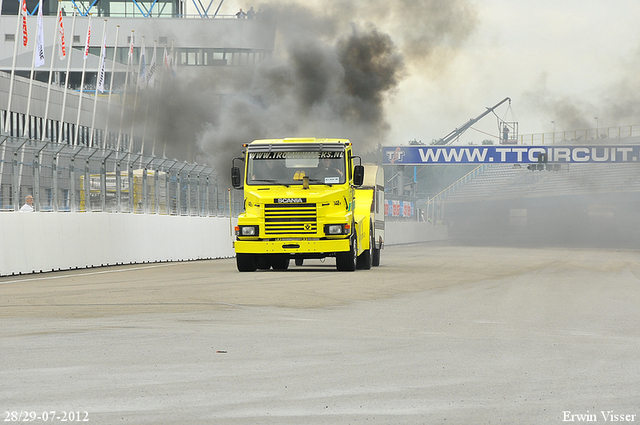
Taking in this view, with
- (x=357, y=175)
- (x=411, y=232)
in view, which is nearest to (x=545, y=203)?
(x=411, y=232)

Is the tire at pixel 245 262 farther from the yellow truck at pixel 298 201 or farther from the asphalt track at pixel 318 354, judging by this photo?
the asphalt track at pixel 318 354

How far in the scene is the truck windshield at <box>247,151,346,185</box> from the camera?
67.2ft

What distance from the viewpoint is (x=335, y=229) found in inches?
788

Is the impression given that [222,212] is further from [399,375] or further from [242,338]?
[399,375]

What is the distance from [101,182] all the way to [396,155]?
42.8 m

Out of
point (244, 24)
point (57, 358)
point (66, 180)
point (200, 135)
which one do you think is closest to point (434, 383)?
point (57, 358)

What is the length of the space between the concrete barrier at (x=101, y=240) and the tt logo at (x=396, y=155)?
33.8 meters

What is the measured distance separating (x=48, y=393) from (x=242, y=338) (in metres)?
3.13

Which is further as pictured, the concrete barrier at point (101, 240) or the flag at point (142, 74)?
Result: the flag at point (142, 74)

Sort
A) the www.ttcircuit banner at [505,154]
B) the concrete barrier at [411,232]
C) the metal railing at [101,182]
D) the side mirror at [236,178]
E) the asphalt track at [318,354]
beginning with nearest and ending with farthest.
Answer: the asphalt track at [318,354], the metal railing at [101,182], the side mirror at [236,178], the concrete barrier at [411,232], the www.ttcircuit banner at [505,154]

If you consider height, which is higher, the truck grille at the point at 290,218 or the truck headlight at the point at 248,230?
the truck grille at the point at 290,218

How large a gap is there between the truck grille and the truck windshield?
61 centimetres

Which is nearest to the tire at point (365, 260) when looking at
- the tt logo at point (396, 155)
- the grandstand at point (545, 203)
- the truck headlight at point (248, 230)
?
the truck headlight at point (248, 230)

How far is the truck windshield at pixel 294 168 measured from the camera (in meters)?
20.5
